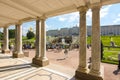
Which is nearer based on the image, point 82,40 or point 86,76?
point 86,76

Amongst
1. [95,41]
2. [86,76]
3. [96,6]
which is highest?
[96,6]

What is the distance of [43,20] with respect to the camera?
10.9 meters

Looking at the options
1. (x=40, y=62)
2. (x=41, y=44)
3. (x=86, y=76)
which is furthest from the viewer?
(x=41, y=44)

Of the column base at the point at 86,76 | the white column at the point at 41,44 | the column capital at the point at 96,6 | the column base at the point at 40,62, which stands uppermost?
the column capital at the point at 96,6

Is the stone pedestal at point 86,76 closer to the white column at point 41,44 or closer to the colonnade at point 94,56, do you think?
the colonnade at point 94,56

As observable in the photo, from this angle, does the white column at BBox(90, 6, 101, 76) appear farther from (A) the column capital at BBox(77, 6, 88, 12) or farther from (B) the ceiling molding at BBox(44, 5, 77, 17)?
(B) the ceiling molding at BBox(44, 5, 77, 17)

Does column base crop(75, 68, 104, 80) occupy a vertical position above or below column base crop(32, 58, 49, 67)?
Result: below

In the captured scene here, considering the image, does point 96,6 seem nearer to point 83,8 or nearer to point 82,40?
point 83,8

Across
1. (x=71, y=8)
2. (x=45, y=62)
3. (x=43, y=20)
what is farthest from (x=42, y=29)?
(x=71, y=8)

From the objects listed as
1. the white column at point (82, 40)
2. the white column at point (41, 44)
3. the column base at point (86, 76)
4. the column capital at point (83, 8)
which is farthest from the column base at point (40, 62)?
the column capital at point (83, 8)

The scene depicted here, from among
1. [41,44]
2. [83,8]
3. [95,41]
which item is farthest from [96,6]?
[41,44]

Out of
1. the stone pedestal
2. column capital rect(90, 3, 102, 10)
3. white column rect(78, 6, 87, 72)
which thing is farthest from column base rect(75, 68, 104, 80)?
column capital rect(90, 3, 102, 10)

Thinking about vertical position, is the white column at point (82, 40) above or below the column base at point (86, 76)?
above

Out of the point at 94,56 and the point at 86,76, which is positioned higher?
the point at 94,56
